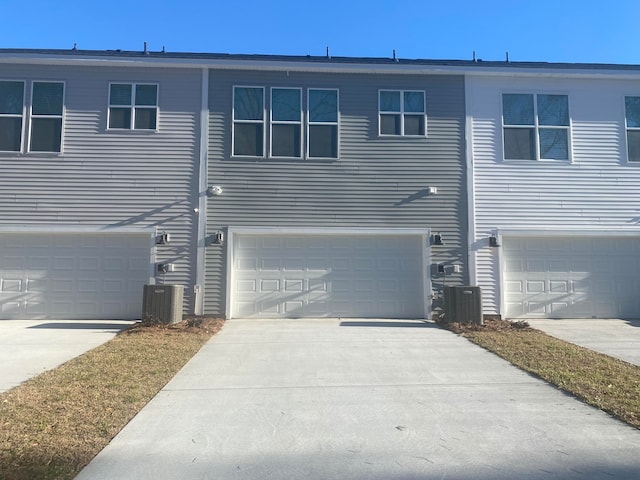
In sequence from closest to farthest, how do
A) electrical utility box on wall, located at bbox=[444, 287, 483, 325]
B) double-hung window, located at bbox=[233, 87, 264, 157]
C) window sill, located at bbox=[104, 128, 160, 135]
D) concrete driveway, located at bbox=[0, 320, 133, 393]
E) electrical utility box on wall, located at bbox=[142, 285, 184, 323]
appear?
concrete driveway, located at bbox=[0, 320, 133, 393] → electrical utility box on wall, located at bbox=[142, 285, 184, 323] → electrical utility box on wall, located at bbox=[444, 287, 483, 325] → window sill, located at bbox=[104, 128, 160, 135] → double-hung window, located at bbox=[233, 87, 264, 157]

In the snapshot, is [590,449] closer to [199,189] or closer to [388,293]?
[388,293]

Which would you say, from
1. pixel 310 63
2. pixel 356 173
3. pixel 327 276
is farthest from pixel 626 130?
pixel 327 276

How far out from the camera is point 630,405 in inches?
193

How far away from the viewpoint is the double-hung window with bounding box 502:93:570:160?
39.9ft

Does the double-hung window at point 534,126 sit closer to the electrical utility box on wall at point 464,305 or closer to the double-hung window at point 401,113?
the double-hung window at point 401,113

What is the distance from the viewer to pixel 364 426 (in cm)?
446

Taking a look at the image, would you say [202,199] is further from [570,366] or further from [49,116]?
[570,366]

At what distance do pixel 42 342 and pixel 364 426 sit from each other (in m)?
6.63

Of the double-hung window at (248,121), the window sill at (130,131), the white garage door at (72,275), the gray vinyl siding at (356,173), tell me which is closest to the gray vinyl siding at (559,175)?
the gray vinyl siding at (356,173)

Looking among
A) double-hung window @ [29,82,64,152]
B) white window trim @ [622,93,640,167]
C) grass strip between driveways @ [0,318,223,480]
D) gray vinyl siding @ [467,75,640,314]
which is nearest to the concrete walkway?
gray vinyl siding @ [467,75,640,314]

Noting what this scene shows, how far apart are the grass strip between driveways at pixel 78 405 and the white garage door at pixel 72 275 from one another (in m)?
3.43

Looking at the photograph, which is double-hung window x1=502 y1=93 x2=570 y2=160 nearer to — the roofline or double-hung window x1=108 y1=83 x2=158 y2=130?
the roofline

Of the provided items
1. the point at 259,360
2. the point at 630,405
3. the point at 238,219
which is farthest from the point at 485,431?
the point at 238,219

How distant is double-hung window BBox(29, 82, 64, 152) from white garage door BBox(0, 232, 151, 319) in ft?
6.92
